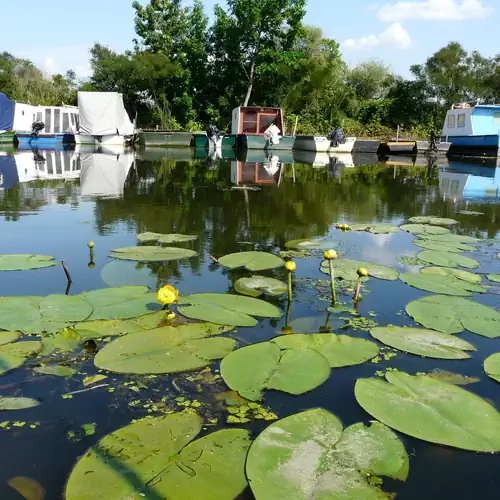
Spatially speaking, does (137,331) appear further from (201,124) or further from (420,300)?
(201,124)

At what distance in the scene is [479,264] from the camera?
3615mm

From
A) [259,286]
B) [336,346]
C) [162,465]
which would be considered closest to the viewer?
[162,465]

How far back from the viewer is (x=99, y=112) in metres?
20.8

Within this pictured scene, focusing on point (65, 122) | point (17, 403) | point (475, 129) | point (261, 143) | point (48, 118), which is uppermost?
point (48, 118)

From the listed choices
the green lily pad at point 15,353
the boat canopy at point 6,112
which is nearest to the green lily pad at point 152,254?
the green lily pad at point 15,353

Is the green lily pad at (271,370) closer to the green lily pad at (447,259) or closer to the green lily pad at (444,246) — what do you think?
the green lily pad at (447,259)

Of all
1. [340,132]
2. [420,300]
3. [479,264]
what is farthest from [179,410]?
[340,132]

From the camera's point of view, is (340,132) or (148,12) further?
(148,12)

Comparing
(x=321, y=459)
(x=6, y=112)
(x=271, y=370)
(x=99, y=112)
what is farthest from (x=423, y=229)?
(x=6, y=112)

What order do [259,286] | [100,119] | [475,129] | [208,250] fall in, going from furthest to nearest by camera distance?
[100,119] < [475,129] < [208,250] < [259,286]

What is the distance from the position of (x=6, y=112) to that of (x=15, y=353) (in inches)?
833

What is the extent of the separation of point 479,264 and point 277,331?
207 cm

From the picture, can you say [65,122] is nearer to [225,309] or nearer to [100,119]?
[100,119]

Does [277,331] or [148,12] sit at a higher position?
[148,12]
